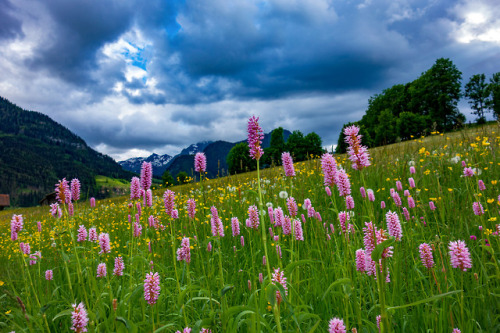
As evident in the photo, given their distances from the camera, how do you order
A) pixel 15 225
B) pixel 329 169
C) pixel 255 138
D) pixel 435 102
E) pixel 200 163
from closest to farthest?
pixel 255 138 < pixel 329 169 < pixel 200 163 < pixel 15 225 < pixel 435 102

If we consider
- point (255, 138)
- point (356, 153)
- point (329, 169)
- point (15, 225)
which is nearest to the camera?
point (356, 153)

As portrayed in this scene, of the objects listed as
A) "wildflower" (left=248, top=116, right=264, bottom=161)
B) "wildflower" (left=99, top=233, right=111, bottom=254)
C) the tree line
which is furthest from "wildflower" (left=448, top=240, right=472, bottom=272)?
the tree line

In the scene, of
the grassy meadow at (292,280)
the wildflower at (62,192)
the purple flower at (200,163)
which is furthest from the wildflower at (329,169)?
the wildflower at (62,192)

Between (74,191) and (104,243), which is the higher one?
(74,191)

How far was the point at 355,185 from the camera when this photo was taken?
6766 mm

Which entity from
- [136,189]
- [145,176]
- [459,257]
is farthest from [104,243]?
[459,257]

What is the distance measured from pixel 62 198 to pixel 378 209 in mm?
5265

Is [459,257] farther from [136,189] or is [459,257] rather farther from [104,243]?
[104,243]

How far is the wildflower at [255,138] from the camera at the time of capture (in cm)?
176

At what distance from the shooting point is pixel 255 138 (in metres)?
1.81

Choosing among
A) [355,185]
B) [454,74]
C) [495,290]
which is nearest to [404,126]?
[454,74]

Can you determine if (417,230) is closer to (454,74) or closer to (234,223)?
(234,223)

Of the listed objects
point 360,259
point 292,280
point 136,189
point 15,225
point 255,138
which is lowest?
point 292,280

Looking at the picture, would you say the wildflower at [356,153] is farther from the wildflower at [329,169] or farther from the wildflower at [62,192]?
the wildflower at [62,192]
